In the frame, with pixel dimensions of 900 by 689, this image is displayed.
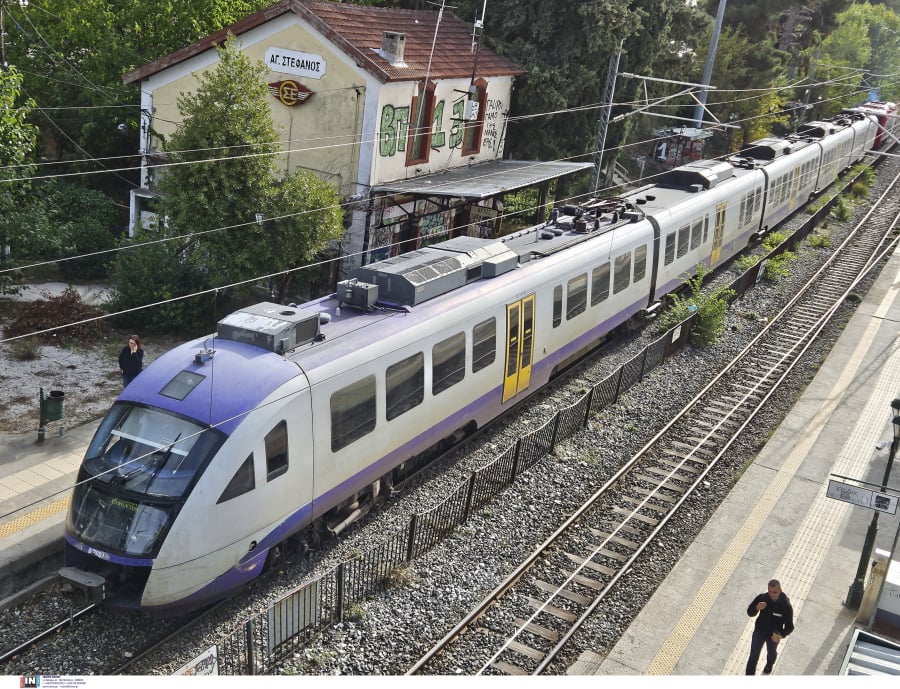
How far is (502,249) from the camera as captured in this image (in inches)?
640

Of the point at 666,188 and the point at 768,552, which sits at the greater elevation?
the point at 666,188

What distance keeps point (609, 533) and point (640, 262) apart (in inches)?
343

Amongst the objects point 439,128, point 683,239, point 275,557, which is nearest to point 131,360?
point 275,557

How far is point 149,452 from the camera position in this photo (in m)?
10.5

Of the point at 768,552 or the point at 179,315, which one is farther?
the point at 179,315

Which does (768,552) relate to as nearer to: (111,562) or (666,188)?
(111,562)

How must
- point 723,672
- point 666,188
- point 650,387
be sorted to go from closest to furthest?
point 723,672 → point 650,387 → point 666,188

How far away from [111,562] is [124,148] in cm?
2110

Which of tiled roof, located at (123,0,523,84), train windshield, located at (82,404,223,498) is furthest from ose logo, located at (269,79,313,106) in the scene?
train windshield, located at (82,404,223,498)

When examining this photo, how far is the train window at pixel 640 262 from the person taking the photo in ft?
68.0

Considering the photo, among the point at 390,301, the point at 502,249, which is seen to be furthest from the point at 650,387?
the point at 390,301

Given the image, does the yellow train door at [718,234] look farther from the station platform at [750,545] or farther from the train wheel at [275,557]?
the train wheel at [275,557]

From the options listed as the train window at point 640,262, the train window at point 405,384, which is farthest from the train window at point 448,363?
the train window at point 640,262

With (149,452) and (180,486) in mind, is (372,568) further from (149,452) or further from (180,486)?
(149,452)
